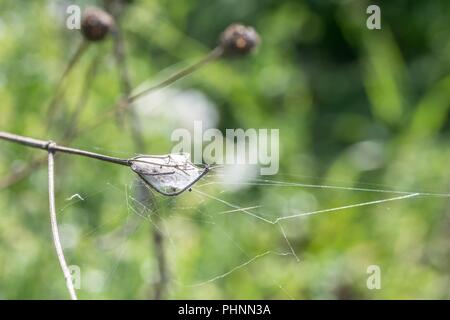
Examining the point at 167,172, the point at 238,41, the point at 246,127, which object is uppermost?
the point at 246,127

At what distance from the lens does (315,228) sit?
1822mm

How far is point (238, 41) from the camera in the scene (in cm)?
109

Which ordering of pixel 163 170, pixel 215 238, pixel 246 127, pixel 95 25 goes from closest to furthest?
pixel 163 170
pixel 95 25
pixel 215 238
pixel 246 127

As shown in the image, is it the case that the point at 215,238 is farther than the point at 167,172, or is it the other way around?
the point at 215,238

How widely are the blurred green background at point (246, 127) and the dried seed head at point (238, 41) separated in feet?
0.65

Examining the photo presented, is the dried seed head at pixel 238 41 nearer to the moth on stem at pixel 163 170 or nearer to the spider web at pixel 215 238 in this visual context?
the spider web at pixel 215 238

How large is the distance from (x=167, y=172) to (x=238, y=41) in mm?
456

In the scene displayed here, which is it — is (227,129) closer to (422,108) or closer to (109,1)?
(422,108)

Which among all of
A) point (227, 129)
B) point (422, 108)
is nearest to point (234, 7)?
point (227, 129)

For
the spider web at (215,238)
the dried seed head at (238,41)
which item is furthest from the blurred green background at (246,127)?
the dried seed head at (238,41)

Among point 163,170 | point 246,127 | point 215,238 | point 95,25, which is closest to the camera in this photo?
point 163,170

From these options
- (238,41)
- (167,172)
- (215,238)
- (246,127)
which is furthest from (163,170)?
(246,127)

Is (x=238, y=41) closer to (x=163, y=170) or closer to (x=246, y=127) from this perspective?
(x=163, y=170)

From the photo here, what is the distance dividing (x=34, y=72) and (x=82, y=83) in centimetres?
12
